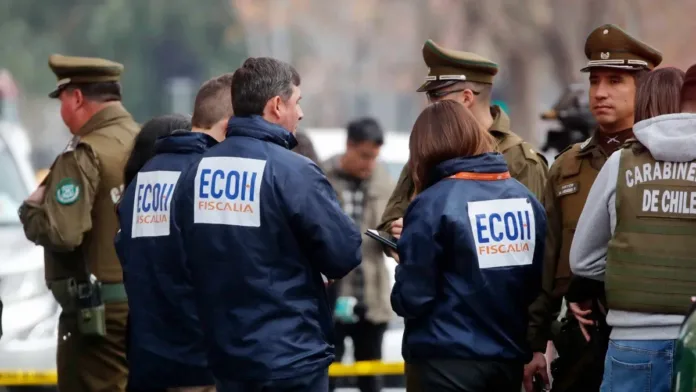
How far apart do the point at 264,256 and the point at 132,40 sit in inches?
1973

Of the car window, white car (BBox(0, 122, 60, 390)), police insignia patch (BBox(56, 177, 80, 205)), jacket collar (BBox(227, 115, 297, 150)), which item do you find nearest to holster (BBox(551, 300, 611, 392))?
jacket collar (BBox(227, 115, 297, 150))

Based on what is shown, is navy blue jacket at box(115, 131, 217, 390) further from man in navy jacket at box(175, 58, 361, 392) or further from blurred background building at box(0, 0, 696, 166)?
blurred background building at box(0, 0, 696, 166)

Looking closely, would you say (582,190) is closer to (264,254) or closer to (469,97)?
(469,97)

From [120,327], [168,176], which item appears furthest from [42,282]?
[168,176]

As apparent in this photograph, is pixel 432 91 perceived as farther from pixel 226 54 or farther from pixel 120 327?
pixel 226 54

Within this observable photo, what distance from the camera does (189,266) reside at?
5441 mm

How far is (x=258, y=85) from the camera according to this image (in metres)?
5.44

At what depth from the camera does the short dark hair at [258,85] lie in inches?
213

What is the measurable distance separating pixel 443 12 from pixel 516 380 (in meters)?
33.5

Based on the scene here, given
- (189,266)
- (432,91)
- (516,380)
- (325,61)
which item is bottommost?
(325,61)

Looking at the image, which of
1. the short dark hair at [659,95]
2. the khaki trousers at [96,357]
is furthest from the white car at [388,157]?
the short dark hair at [659,95]

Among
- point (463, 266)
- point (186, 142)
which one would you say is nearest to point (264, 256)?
point (463, 266)

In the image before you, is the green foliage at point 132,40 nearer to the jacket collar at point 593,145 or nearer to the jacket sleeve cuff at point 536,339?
the jacket collar at point 593,145

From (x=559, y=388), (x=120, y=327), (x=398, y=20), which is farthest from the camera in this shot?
(x=398, y=20)
